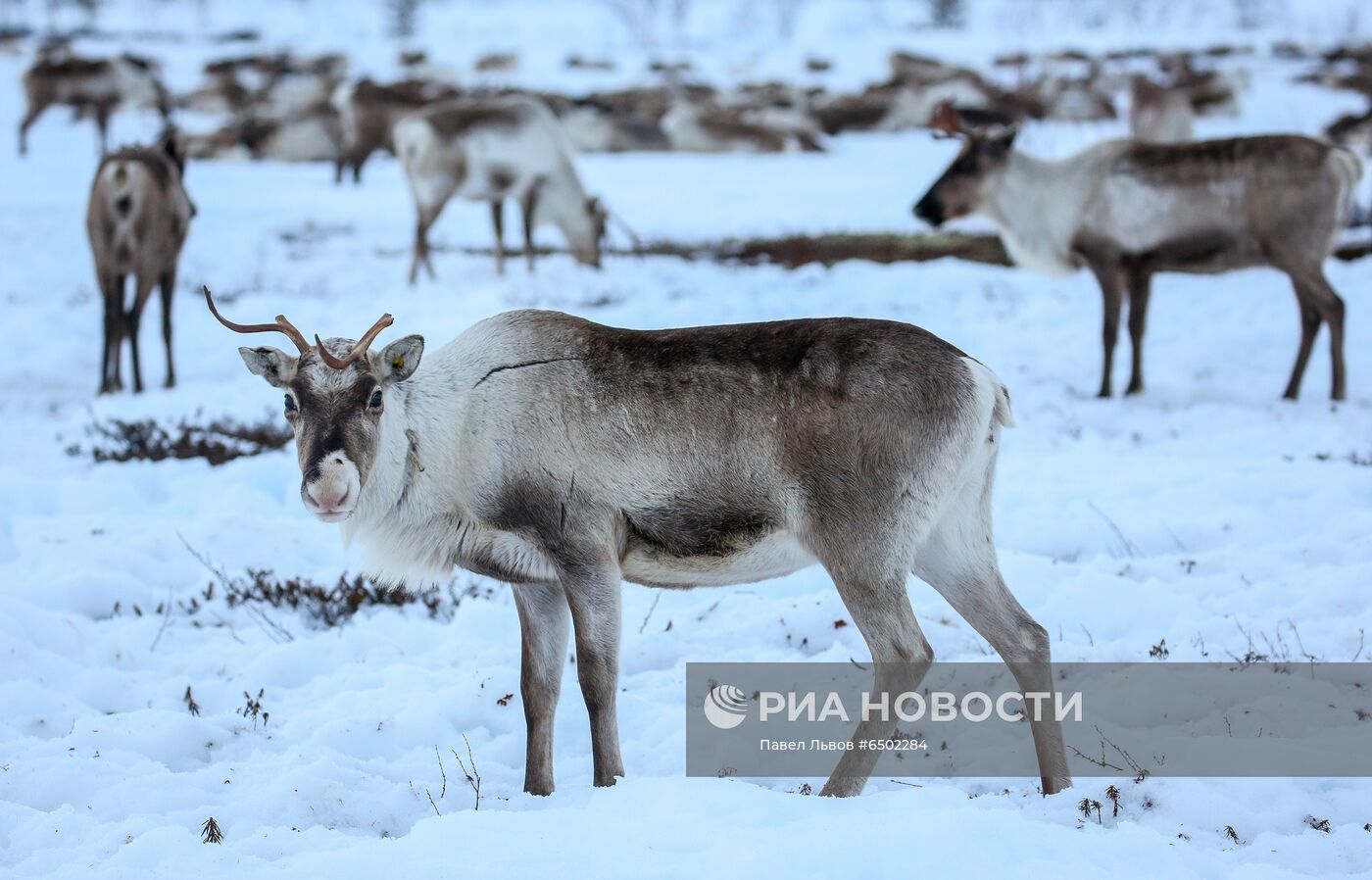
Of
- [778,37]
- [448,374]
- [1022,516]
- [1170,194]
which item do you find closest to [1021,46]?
[778,37]

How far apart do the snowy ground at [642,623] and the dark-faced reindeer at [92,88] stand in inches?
403

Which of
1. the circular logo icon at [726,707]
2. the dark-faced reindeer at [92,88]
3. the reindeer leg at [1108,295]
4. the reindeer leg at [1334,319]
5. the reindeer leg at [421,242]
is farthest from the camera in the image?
the dark-faced reindeer at [92,88]

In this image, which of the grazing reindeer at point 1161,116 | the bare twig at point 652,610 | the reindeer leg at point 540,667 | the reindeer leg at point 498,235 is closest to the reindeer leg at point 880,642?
the reindeer leg at point 540,667

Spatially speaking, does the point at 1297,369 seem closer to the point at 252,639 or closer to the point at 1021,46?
the point at 252,639

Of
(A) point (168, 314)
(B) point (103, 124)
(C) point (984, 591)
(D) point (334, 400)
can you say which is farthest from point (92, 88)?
(C) point (984, 591)

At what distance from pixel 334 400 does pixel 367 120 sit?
Answer: 1641cm

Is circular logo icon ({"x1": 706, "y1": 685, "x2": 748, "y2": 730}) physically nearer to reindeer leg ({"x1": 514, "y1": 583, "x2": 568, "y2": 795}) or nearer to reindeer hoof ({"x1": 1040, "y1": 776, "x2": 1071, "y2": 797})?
reindeer leg ({"x1": 514, "y1": 583, "x2": 568, "y2": 795})

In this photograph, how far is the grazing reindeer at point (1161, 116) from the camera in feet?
61.3

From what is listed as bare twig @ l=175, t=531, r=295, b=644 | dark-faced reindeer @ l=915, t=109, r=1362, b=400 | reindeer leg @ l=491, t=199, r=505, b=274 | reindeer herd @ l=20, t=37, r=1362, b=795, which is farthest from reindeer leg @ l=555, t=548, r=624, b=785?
reindeer leg @ l=491, t=199, r=505, b=274

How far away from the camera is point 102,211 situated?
902 cm

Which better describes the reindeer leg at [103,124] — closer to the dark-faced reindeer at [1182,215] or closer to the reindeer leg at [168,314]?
the reindeer leg at [168,314]

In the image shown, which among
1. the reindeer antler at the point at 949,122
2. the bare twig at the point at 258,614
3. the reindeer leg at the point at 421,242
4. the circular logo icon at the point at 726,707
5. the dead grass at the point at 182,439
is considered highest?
the reindeer antler at the point at 949,122

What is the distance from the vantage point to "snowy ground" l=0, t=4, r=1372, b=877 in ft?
10.1

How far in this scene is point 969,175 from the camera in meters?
9.27
